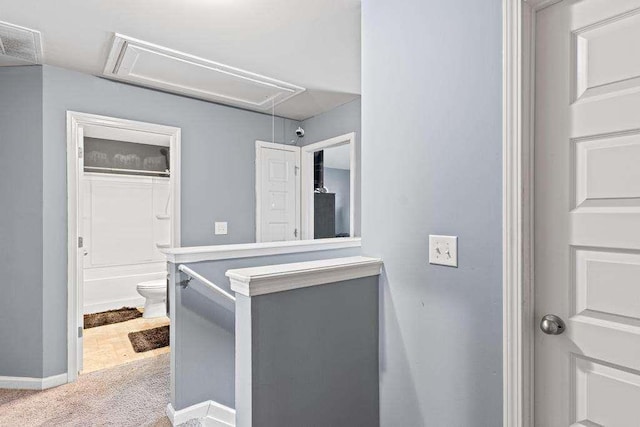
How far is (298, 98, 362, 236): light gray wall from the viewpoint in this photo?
133 inches

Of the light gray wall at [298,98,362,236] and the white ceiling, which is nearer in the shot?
the white ceiling

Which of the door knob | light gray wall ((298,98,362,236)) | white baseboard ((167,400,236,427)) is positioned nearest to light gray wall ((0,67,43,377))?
white baseboard ((167,400,236,427))

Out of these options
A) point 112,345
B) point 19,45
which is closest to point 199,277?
point 19,45

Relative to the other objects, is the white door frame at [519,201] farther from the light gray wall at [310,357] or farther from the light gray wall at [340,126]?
the light gray wall at [340,126]

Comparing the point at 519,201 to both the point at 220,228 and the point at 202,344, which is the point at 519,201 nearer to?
A: the point at 202,344

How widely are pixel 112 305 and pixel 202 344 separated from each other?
321 cm

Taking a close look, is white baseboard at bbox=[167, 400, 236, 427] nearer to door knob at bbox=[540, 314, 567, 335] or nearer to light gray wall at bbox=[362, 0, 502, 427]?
light gray wall at bbox=[362, 0, 502, 427]

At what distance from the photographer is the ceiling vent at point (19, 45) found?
2115mm

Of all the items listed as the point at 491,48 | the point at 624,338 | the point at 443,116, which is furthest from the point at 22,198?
the point at 624,338

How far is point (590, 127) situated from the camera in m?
1.08

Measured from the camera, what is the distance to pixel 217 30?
2170mm

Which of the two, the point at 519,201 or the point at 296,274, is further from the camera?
the point at 296,274

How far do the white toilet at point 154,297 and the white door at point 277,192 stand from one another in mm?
1411

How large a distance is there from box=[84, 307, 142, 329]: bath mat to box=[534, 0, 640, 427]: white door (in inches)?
170
